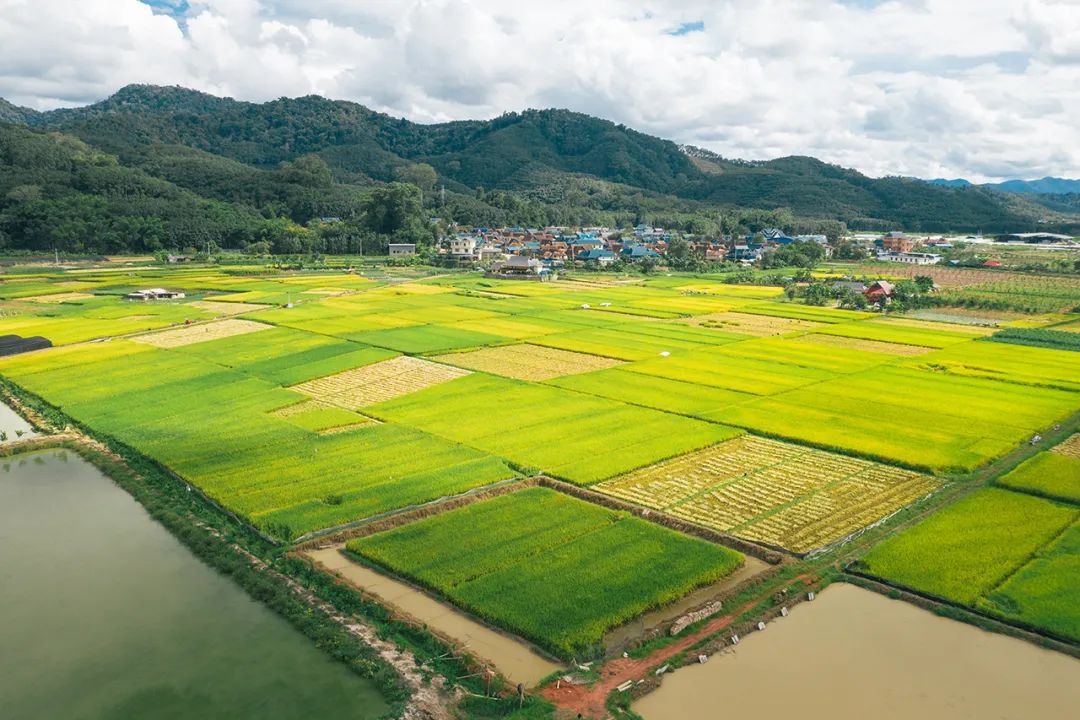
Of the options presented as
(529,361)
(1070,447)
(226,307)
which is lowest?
(1070,447)

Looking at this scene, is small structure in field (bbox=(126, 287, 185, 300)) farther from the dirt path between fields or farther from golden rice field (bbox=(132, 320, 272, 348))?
the dirt path between fields

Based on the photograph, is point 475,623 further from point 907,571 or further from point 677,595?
point 907,571

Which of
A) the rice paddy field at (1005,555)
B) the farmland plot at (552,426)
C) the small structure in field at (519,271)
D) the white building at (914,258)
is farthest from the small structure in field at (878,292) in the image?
the white building at (914,258)

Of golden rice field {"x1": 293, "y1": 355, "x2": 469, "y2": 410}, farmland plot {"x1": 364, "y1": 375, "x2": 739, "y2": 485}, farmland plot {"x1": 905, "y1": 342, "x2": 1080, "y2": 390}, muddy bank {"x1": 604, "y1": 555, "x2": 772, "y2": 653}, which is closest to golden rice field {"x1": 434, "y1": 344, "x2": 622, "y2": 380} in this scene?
golden rice field {"x1": 293, "y1": 355, "x2": 469, "y2": 410}

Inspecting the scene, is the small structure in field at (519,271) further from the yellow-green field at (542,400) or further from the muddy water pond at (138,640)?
the muddy water pond at (138,640)

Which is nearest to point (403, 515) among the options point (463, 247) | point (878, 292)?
point (878, 292)

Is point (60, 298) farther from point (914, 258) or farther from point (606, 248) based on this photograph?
point (914, 258)

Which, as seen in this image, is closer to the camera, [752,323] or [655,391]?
[655,391]
